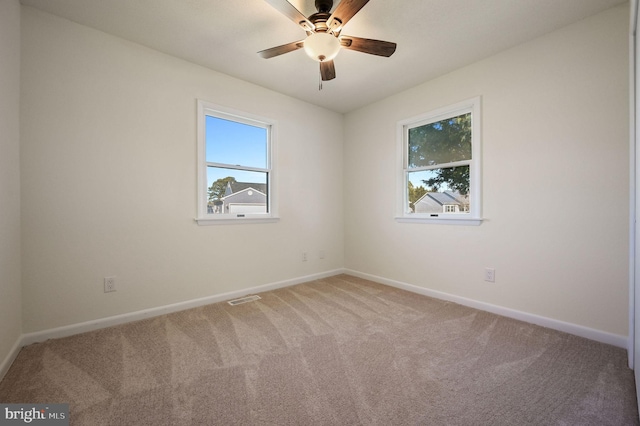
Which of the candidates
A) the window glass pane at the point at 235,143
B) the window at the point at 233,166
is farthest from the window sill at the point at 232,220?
the window glass pane at the point at 235,143

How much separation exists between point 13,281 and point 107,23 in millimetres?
2120

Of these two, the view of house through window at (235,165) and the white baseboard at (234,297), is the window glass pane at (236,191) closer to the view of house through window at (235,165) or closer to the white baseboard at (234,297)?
the view of house through window at (235,165)

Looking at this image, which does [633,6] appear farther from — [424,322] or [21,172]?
[21,172]

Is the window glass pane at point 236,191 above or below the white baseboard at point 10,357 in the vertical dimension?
above

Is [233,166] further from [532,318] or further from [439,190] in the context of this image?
[532,318]

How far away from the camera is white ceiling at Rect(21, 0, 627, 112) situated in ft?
6.57

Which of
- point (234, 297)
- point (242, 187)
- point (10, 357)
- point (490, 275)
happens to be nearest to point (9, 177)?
point (10, 357)

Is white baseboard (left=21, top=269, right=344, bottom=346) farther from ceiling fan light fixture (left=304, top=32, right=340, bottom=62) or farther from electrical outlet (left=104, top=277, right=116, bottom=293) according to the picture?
ceiling fan light fixture (left=304, top=32, right=340, bottom=62)

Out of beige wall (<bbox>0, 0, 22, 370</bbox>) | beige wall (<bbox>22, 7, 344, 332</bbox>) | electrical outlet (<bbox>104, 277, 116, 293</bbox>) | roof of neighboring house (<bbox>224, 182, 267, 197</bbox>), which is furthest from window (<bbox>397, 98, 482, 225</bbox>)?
beige wall (<bbox>0, 0, 22, 370</bbox>)

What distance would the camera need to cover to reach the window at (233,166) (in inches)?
114

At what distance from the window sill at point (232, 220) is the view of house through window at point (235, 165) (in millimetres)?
48

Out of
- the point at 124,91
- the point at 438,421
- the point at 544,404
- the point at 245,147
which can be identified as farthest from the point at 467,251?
the point at 124,91

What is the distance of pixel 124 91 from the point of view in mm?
2408

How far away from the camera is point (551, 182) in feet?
7.55
